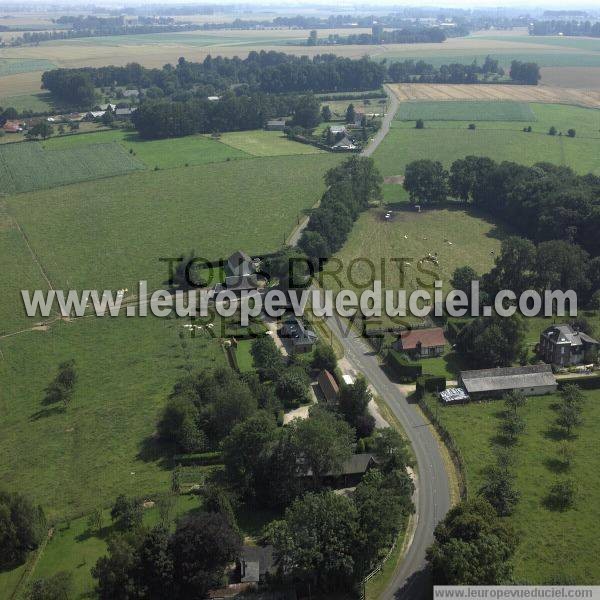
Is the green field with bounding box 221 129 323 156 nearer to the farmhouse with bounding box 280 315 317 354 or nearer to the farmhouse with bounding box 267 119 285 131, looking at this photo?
the farmhouse with bounding box 267 119 285 131

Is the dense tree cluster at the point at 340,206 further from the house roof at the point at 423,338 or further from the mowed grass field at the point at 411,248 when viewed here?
the house roof at the point at 423,338

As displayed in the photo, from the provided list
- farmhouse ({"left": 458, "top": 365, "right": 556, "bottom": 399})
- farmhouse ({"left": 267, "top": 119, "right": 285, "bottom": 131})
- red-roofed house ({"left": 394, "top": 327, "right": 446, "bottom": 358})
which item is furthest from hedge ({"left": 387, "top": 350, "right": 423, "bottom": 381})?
farmhouse ({"left": 267, "top": 119, "right": 285, "bottom": 131})

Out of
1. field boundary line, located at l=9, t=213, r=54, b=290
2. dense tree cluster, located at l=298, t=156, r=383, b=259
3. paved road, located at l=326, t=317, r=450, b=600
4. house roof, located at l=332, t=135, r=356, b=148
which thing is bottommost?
paved road, located at l=326, t=317, r=450, b=600

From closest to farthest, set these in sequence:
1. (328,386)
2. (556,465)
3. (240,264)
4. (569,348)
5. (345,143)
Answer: (556,465) → (328,386) → (569,348) → (240,264) → (345,143)

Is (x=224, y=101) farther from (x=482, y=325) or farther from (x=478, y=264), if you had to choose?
(x=482, y=325)

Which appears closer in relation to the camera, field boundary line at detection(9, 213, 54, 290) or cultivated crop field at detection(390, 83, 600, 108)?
field boundary line at detection(9, 213, 54, 290)

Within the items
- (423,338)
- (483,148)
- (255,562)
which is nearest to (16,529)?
(255,562)

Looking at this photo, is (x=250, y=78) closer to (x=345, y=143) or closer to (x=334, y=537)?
(x=345, y=143)
